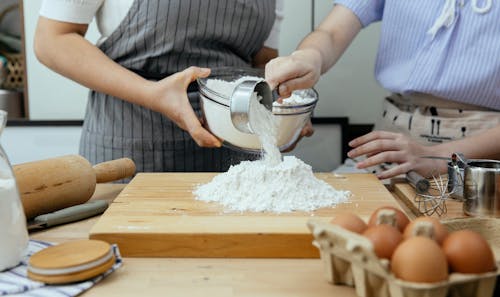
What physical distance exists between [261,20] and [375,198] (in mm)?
658

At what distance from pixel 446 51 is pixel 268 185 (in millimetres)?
687

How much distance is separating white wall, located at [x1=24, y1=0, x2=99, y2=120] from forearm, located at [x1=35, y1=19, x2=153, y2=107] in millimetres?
891

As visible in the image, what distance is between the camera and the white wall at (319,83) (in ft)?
7.79

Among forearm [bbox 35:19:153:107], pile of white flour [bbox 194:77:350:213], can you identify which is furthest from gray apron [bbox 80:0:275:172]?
pile of white flour [bbox 194:77:350:213]

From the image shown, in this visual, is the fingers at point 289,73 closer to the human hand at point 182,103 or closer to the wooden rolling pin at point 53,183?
the human hand at point 182,103

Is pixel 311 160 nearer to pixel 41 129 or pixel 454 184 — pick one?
pixel 41 129

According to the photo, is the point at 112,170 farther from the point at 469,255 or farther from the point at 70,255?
the point at 469,255

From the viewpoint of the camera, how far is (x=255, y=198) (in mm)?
1188

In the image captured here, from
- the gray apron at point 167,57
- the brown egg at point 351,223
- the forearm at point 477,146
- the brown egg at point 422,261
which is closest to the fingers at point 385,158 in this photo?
the forearm at point 477,146

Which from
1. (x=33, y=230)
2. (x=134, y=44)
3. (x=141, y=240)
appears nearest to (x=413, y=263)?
(x=141, y=240)

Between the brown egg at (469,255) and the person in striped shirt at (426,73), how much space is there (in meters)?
0.66

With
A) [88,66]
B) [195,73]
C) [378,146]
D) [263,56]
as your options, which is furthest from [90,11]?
[378,146]

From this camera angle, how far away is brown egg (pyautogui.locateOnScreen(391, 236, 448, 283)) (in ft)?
2.32

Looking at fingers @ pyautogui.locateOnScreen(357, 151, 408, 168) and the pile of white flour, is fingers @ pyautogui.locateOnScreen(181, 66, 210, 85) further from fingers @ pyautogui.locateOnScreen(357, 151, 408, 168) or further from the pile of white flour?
fingers @ pyautogui.locateOnScreen(357, 151, 408, 168)
